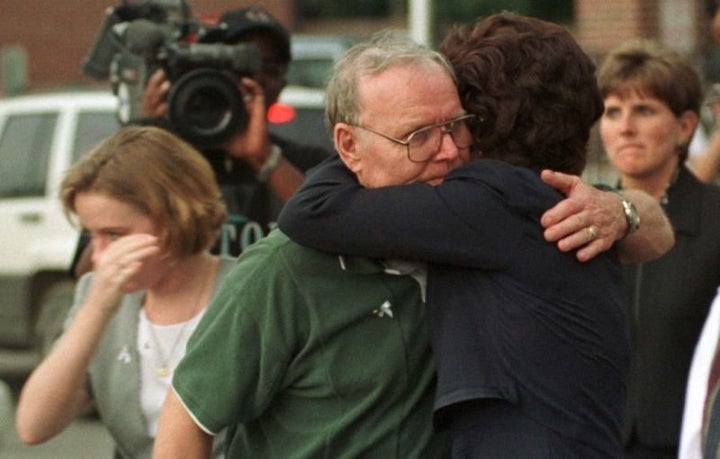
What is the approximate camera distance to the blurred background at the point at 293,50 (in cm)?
981

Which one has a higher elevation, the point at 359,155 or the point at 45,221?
the point at 359,155

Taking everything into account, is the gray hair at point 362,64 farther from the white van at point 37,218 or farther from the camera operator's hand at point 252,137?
the white van at point 37,218

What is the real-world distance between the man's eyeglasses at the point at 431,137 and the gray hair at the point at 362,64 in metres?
0.05

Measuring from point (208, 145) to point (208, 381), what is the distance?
2100 millimetres

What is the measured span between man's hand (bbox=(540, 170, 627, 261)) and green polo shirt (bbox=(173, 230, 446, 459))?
0.82ft

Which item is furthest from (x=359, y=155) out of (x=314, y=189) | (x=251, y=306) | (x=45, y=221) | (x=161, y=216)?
(x=45, y=221)

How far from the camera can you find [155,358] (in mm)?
3670

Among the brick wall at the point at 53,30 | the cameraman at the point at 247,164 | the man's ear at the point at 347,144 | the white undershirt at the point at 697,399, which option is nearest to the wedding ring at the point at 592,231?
the man's ear at the point at 347,144

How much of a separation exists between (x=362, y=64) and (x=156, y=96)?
225 centimetres

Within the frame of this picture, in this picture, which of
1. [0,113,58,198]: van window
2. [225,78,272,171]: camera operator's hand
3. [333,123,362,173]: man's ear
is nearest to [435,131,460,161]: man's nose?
[333,123,362,173]: man's ear

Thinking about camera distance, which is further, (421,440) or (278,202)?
(278,202)

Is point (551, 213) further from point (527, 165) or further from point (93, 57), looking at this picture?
point (93, 57)

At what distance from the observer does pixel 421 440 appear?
274 centimetres

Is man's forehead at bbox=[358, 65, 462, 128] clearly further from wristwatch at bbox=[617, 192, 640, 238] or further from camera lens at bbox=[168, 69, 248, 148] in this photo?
camera lens at bbox=[168, 69, 248, 148]
